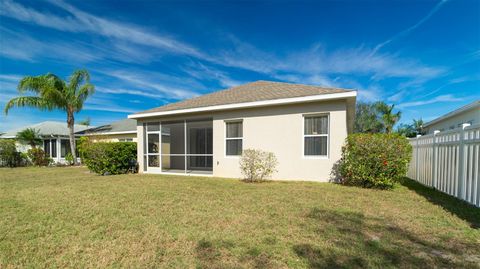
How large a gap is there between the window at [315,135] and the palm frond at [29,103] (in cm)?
1885

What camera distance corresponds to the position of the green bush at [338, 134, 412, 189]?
268 inches

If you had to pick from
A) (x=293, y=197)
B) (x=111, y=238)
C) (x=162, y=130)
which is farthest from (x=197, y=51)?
(x=111, y=238)

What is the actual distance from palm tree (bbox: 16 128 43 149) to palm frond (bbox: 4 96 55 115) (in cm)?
250

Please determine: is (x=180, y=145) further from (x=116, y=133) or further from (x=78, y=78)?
(x=78, y=78)

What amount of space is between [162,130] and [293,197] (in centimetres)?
853

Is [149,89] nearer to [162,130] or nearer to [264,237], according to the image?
[162,130]

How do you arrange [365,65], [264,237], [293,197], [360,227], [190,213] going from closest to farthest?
[264,237]
[360,227]
[190,213]
[293,197]
[365,65]

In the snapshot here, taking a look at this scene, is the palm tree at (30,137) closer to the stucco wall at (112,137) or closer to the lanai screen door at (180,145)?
the stucco wall at (112,137)

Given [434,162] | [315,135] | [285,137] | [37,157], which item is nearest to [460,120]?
[434,162]

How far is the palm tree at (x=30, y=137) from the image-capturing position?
18.6 meters

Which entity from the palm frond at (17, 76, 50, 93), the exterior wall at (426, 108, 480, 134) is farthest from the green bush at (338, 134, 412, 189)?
the palm frond at (17, 76, 50, 93)

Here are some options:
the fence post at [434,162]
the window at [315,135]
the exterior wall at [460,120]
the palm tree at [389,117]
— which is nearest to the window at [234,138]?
the window at [315,135]

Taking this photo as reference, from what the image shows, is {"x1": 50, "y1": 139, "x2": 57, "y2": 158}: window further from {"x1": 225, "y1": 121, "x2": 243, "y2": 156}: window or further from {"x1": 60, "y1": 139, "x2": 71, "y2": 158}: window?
{"x1": 225, "y1": 121, "x2": 243, "y2": 156}: window

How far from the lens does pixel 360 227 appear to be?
12.1ft
